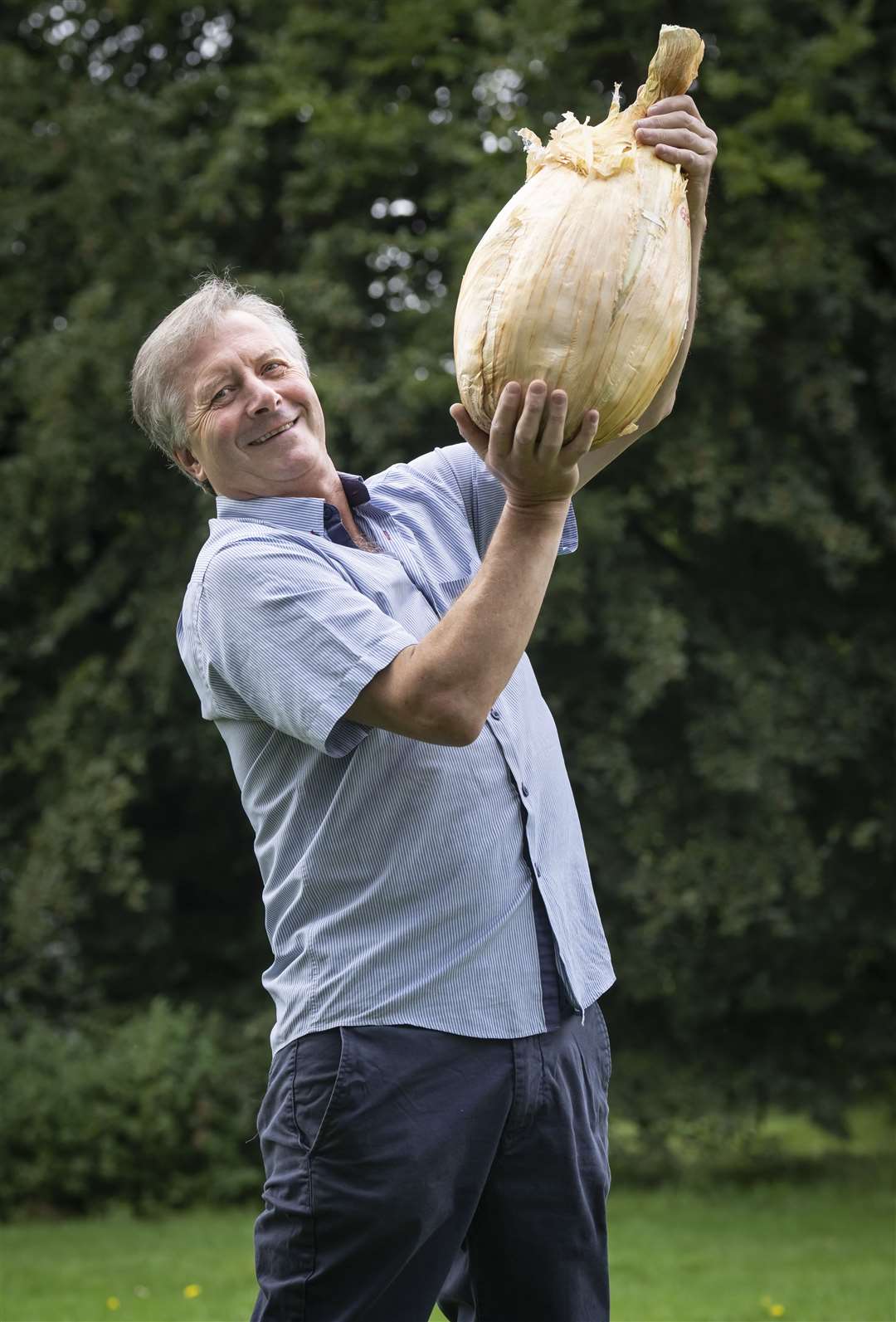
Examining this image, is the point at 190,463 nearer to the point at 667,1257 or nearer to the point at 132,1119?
the point at 667,1257

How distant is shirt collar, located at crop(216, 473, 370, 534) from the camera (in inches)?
91.7

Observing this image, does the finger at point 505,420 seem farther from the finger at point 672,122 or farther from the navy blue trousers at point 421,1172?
the navy blue trousers at point 421,1172

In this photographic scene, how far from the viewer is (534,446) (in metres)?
1.94

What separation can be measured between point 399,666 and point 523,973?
551 millimetres

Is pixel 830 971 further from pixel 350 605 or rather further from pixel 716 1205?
pixel 350 605

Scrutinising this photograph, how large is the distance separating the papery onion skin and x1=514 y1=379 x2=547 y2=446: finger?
46 mm

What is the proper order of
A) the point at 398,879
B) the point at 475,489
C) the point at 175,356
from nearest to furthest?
the point at 398,879 < the point at 175,356 < the point at 475,489

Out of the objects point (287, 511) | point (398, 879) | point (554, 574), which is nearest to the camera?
point (398, 879)

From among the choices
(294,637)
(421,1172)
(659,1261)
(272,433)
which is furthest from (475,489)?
(659,1261)

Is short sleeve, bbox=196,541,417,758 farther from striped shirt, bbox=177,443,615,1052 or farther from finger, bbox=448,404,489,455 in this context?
finger, bbox=448,404,489,455

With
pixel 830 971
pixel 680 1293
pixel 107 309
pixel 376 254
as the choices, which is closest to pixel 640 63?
pixel 376 254

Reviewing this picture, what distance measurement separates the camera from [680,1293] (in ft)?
20.2

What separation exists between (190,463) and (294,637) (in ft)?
1.94

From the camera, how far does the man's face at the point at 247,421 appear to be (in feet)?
7.80
